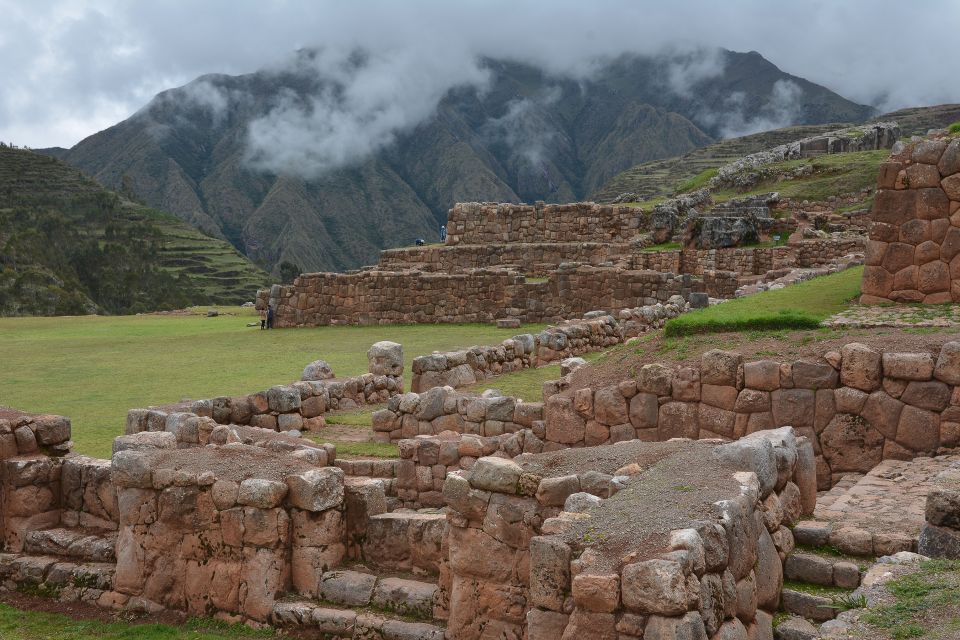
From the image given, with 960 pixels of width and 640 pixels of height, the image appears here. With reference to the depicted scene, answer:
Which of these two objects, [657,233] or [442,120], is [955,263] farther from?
[442,120]

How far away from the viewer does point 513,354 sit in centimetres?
1526

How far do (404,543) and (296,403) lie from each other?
4.63 m

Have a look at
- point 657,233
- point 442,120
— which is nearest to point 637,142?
point 442,120

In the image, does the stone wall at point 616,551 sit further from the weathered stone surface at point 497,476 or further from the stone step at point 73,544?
the stone step at point 73,544

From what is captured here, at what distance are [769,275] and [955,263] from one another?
37.9 feet

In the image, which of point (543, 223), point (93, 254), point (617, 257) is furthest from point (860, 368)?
point (93, 254)

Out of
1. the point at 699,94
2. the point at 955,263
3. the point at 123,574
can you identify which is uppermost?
the point at 699,94

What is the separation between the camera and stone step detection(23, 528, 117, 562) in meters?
8.62

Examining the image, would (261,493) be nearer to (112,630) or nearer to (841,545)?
(112,630)

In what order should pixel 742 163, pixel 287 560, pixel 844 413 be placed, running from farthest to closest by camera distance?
pixel 742 163 < pixel 844 413 < pixel 287 560

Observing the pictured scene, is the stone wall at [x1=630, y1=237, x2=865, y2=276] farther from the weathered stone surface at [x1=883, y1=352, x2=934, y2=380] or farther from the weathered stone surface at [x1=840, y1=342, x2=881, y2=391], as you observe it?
the weathered stone surface at [x1=883, y1=352, x2=934, y2=380]

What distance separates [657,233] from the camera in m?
28.7

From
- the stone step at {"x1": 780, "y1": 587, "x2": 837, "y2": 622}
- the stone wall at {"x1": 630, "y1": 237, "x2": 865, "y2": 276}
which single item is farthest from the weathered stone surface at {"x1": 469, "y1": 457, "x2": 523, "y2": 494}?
the stone wall at {"x1": 630, "y1": 237, "x2": 865, "y2": 276}

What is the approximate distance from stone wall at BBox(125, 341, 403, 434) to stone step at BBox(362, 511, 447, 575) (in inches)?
149
